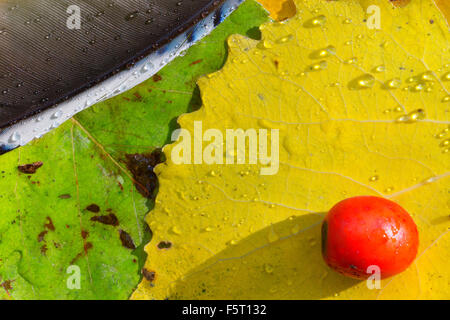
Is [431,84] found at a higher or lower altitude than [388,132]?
higher

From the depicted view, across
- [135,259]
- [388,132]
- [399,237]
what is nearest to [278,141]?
[388,132]

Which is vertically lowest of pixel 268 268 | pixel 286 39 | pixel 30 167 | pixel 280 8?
pixel 268 268

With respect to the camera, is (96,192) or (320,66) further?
(96,192)

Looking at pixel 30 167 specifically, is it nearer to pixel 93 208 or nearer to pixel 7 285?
pixel 93 208

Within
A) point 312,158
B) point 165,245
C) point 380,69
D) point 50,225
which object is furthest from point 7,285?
point 380,69

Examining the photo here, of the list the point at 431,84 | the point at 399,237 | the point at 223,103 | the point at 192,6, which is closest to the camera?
the point at 399,237
